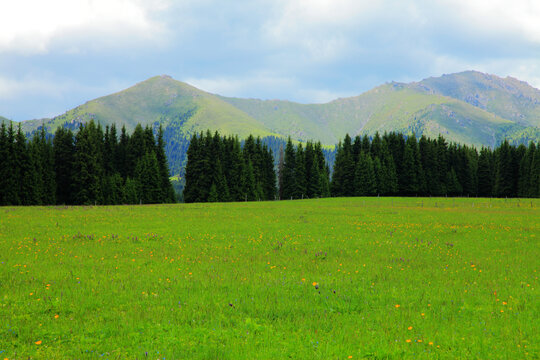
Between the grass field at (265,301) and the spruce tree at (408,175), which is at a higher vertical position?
the spruce tree at (408,175)

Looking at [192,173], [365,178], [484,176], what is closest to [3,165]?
[192,173]

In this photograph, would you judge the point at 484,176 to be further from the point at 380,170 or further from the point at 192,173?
the point at 192,173

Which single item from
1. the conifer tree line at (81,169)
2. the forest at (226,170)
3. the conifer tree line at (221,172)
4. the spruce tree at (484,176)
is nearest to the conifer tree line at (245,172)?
the conifer tree line at (221,172)

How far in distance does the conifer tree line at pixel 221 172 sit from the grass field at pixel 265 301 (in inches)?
2752

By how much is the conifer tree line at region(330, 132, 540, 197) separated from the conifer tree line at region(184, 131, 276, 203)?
88.7ft

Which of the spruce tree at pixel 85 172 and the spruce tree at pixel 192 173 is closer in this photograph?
the spruce tree at pixel 85 172

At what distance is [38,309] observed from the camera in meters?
8.82

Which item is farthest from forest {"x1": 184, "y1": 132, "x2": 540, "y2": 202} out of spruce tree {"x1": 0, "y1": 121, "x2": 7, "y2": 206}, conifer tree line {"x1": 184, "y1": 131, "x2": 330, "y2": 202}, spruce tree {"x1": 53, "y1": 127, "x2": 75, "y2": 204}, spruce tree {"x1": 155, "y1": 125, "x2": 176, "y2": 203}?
spruce tree {"x1": 0, "y1": 121, "x2": 7, "y2": 206}

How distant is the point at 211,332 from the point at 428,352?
4570 mm

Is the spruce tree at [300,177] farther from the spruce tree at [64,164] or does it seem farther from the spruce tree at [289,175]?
the spruce tree at [64,164]

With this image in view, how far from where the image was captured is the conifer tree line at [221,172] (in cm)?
8894

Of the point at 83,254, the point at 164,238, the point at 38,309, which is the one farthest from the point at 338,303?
the point at 164,238

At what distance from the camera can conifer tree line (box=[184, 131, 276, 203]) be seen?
292 feet

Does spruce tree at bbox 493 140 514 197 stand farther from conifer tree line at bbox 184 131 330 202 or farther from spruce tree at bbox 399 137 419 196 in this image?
conifer tree line at bbox 184 131 330 202
